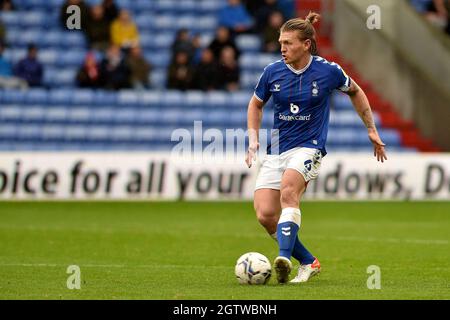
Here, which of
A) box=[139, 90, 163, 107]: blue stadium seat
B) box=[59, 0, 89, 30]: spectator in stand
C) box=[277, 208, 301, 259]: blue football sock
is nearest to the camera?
box=[277, 208, 301, 259]: blue football sock

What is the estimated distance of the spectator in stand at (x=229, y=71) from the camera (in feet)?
78.6

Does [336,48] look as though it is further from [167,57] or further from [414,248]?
[414,248]

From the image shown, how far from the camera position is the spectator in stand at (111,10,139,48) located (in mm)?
24750

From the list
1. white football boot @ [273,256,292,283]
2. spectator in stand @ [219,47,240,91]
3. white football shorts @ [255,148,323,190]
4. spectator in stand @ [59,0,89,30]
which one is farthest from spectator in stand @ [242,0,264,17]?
white football boot @ [273,256,292,283]

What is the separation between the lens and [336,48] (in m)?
26.5

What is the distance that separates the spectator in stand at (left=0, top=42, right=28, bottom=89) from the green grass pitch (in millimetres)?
3974

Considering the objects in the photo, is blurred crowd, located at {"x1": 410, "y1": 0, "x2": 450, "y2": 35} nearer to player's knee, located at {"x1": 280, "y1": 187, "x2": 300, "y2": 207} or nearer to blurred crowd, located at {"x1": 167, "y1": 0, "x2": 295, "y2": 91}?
blurred crowd, located at {"x1": 167, "y1": 0, "x2": 295, "y2": 91}

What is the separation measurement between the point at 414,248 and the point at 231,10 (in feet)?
41.6

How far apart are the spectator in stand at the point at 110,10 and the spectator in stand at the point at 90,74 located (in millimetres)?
951

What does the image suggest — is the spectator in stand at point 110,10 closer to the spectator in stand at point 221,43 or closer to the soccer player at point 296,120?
the spectator in stand at point 221,43

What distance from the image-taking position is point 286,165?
9953 millimetres

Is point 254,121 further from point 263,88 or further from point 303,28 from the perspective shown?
point 303,28

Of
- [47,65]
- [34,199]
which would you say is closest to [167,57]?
[47,65]

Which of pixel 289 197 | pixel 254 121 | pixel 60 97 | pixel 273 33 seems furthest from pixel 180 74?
pixel 289 197
